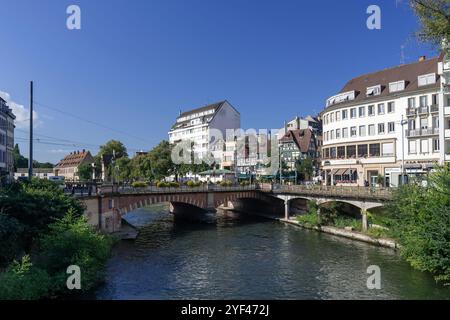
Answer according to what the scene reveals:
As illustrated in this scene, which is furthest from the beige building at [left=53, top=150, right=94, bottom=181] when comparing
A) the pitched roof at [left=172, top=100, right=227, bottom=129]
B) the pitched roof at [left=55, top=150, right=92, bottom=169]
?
the pitched roof at [left=172, top=100, right=227, bottom=129]

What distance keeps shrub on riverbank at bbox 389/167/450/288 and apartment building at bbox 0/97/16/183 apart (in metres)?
56.8

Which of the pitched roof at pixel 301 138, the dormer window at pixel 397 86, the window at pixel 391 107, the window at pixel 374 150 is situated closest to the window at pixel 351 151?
the window at pixel 374 150

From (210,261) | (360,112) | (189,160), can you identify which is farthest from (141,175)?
(210,261)

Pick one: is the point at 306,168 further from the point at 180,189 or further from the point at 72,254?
the point at 72,254

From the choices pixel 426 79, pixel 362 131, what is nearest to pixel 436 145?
pixel 426 79

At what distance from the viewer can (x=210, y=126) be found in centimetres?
11700

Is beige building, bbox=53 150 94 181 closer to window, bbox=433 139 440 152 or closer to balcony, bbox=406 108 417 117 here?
balcony, bbox=406 108 417 117

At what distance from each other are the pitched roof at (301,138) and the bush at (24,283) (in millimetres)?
74807

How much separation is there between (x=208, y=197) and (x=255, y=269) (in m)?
27.0

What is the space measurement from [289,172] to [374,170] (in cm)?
2606

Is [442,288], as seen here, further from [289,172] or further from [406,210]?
[289,172]

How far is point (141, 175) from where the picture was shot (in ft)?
323

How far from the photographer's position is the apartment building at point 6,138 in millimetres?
64312

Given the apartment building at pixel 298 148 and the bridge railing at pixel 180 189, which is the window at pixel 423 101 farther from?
the apartment building at pixel 298 148
